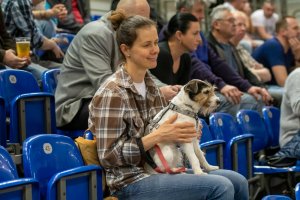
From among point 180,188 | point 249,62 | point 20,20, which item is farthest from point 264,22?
point 180,188

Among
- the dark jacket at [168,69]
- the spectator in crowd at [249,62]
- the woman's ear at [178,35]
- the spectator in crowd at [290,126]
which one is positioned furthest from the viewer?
the spectator in crowd at [249,62]

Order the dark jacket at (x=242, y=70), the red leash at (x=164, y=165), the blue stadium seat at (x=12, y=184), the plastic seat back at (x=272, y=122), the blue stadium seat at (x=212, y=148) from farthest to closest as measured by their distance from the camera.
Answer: the dark jacket at (x=242, y=70)
the plastic seat back at (x=272, y=122)
the blue stadium seat at (x=212, y=148)
the red leash at (x=164, y=165)
the blue stadium seat at (x=12, y=184)

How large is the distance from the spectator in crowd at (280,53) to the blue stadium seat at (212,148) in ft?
9.48

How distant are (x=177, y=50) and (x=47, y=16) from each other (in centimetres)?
174

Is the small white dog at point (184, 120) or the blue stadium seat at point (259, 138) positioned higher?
the small white dog at point (184, 120)

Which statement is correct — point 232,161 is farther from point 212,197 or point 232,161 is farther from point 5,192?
point 5,192

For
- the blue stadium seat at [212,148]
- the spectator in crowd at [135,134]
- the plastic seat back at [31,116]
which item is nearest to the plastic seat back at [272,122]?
the blue stadium seat at [212,148]

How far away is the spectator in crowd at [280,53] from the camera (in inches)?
281

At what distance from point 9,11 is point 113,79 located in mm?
2378

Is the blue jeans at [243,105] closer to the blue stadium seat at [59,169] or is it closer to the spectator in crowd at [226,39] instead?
the spectator in crowd at [226,39]

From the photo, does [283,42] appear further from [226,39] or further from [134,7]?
[134,7]

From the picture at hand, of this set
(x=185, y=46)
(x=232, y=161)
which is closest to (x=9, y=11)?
(x=185, y=46)

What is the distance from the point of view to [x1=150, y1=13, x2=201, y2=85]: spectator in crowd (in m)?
4.86

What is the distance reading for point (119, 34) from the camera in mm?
3307
